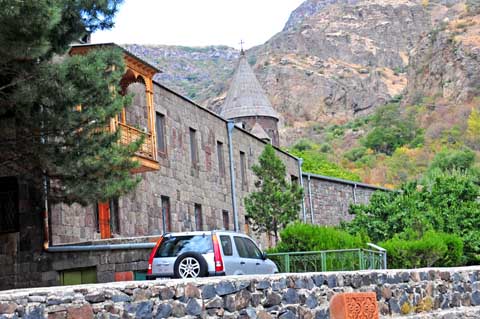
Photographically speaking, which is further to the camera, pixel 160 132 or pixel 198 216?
pixel 198 216

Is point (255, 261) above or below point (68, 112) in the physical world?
below

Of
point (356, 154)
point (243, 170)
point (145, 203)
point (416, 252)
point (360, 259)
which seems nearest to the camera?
point (360, 259)

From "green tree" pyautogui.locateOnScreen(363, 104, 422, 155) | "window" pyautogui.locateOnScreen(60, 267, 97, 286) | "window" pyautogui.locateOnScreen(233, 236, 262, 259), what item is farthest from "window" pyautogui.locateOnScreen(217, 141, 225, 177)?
"green tree" pyautogui.locateOnScreen(363, 104, 422, 155)

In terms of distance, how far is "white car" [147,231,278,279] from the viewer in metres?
15.1

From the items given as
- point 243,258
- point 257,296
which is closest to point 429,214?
point 243,258

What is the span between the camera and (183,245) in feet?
51.7

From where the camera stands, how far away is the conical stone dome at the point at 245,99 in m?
59.3

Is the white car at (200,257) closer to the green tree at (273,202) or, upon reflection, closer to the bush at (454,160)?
the green tree at (273,202)

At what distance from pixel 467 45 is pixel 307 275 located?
3345 inches

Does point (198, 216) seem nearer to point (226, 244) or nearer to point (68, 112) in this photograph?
point (68, 112)

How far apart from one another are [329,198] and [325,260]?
25719 mm

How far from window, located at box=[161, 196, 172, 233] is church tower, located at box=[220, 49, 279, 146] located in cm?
3105

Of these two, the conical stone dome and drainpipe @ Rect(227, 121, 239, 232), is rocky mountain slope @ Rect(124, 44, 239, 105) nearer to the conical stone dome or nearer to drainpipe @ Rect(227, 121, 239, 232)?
the conical stone dome

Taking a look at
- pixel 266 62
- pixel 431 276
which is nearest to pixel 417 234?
pixel 431 276
